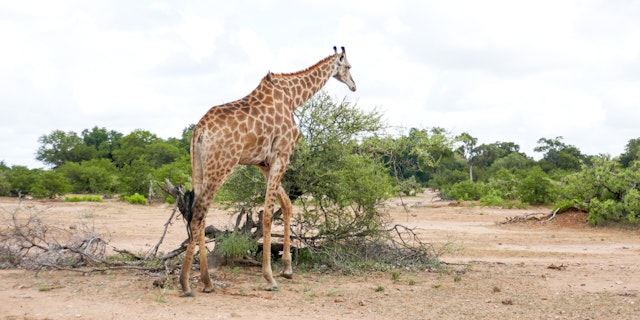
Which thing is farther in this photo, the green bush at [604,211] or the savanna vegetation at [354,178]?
the green bush at [604,211]

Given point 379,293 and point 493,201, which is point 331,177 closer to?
point 379,293

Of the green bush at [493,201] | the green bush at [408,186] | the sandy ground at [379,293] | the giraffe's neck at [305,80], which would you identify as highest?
the giraffe's neck at [305,80]

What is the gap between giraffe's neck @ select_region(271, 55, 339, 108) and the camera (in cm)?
948

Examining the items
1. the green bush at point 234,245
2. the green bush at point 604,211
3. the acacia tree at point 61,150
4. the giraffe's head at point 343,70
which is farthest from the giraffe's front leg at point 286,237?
the acacia tree at point 61,150

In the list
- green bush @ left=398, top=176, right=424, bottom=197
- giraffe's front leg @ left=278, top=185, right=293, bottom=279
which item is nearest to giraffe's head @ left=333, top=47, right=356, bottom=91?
green bush @ left=398, top=176, right=424, bottom=197

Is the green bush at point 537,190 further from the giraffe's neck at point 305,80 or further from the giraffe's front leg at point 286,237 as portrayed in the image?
the giraffe's front leg at point 286,237

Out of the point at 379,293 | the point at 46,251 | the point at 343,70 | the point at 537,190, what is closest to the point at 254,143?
the point at 343,70

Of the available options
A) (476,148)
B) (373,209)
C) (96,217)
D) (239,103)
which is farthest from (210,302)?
(476,148)

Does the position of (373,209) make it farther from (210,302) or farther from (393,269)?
(210,302)

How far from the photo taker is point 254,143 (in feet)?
28.2

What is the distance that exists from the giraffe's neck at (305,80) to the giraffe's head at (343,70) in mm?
77

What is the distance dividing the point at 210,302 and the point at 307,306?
3.77 feet

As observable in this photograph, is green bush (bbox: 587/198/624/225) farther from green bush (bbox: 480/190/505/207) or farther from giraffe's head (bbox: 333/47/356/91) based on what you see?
giraffe's head (bbox: 333/47/356/91)

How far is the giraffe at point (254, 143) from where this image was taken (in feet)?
26.1
